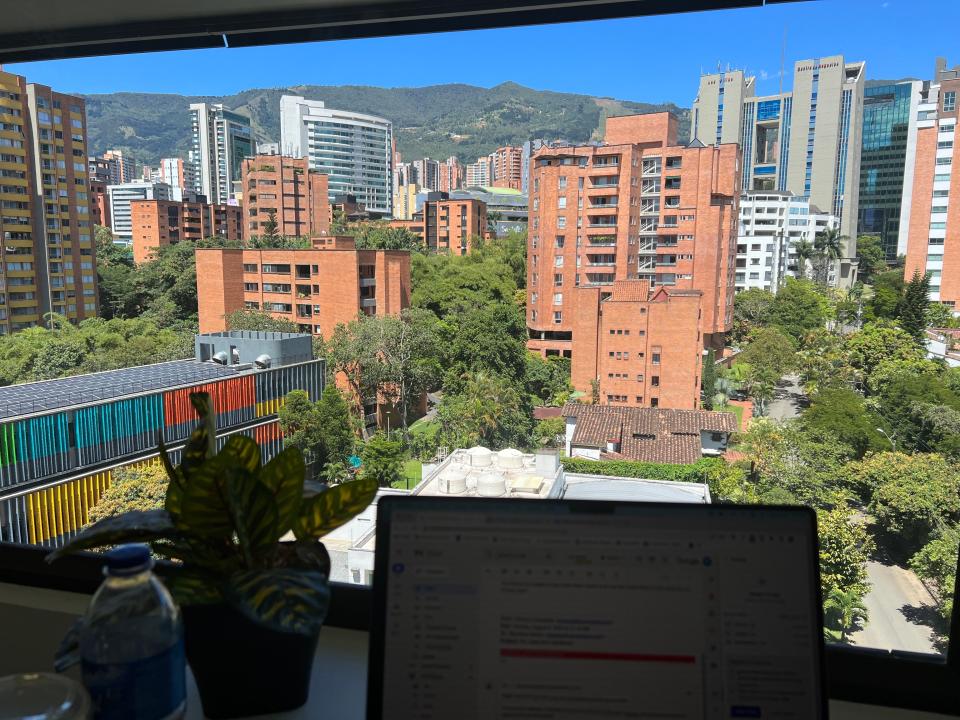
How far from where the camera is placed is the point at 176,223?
40.5 feet

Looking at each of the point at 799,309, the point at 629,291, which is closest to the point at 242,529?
the point at 629,291

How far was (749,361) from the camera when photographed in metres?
8.71

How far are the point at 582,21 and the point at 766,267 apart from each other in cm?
1665

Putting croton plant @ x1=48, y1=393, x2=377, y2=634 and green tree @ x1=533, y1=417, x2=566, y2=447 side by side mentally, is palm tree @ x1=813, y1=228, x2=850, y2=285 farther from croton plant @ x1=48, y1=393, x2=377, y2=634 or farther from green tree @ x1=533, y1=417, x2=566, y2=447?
croton plant @ x1=48, y1=393, x2=377, y2=634

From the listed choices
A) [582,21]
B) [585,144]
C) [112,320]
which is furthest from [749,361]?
[582,21]

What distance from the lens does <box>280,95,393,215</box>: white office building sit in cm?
1059

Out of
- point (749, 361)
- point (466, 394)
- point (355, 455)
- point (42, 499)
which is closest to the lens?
point (42, 499)

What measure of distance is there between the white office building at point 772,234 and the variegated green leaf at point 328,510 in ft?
43.9

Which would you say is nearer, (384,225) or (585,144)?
(585,144)

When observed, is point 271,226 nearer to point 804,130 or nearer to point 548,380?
point 548,380

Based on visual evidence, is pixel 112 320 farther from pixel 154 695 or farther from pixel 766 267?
pixel 766 267

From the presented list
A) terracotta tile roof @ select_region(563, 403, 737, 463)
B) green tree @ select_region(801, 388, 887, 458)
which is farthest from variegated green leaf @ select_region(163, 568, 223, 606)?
green tree @ select_region(801, 388, 887, 458)

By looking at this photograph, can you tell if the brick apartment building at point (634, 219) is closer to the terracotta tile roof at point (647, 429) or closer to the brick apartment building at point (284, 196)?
the terracotta tile roof at point (647, 429)

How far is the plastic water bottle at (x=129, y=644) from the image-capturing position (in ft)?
1.96
